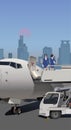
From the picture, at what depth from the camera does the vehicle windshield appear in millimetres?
21184

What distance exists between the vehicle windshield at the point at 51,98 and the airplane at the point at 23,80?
112 centimetres

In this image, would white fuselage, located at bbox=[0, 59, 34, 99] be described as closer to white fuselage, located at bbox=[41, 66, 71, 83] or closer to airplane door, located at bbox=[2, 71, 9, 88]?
airplane door, located at bbox=[2, 71, 9, 88]

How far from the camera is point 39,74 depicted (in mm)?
23031

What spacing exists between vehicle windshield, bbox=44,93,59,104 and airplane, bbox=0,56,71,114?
1.12 meters

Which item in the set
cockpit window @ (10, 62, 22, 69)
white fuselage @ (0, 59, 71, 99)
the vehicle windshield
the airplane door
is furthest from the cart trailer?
cockpit window @ (10, 62, 22, 69)

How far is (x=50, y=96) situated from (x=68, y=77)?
2135 millimetres

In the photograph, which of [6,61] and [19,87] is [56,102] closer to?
[19,87]

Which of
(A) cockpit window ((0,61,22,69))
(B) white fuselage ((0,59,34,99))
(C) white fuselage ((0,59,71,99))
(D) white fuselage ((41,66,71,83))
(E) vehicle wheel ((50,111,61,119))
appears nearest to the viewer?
(E) vehicle wheel ((50,111,61,119))

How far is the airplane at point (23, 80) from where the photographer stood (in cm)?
2114

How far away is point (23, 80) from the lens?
2150 centimetres

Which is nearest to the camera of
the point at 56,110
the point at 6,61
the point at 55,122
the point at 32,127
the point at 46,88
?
the point at 32,127

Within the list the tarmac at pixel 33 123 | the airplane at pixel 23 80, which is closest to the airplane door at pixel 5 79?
the airplane at pixel 23 80

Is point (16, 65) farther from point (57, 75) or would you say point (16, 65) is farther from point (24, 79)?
point (57, 75)

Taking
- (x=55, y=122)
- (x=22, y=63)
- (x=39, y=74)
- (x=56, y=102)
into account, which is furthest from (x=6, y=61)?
(x=55, y=122)
